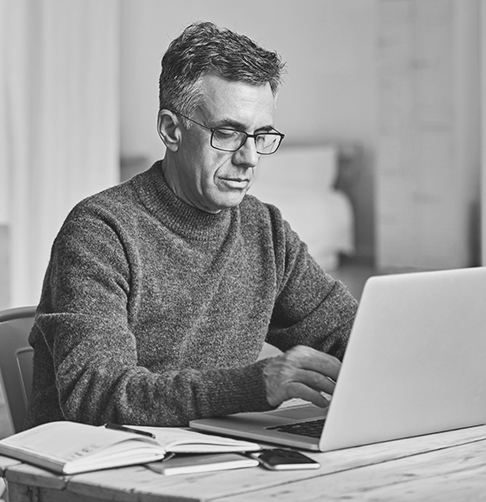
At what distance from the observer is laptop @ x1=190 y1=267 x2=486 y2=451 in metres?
1.12

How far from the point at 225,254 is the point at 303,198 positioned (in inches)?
195

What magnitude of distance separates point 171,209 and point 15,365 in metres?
0.40

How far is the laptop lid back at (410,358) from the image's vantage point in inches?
44.1

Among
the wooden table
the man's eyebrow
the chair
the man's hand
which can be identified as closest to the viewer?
the wooden table

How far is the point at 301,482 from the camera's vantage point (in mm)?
1020

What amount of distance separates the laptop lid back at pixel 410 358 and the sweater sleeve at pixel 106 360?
15 cm

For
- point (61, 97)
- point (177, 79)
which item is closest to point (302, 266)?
point (177, 79)

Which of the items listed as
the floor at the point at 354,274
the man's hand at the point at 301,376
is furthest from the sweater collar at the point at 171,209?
the floor at the point at 354,274

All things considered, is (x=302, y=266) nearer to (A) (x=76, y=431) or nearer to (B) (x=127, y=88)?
(A) (x=76, y=431)

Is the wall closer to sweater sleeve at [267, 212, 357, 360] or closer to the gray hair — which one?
sweater sleeve at [267, 212, 357, 360]

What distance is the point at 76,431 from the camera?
113cm

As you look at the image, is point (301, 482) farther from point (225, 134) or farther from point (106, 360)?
point (225, 134)

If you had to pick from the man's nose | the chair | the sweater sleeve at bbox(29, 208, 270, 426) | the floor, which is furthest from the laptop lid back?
the floor

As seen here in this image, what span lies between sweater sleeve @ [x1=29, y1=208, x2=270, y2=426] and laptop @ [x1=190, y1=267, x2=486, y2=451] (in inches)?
1.5
